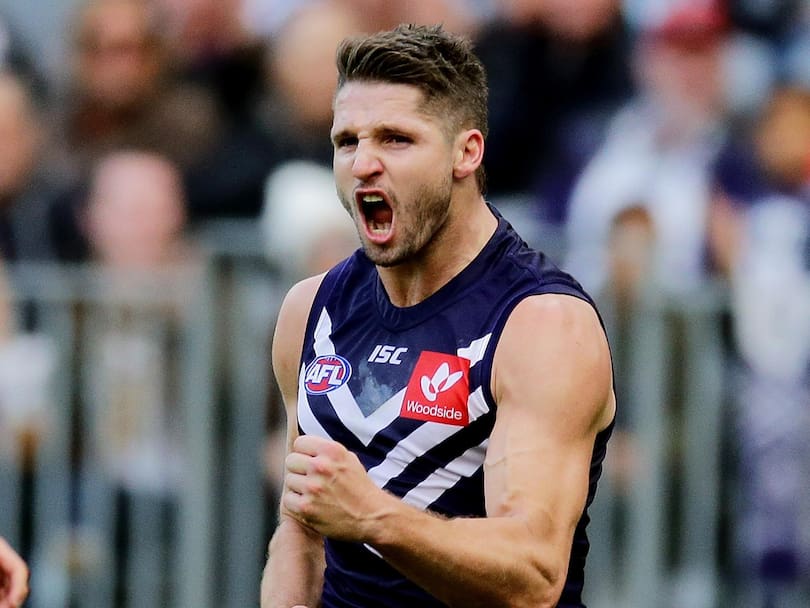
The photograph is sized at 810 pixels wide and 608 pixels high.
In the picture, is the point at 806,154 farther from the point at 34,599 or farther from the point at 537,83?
the point at 34,599

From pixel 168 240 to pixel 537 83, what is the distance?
2376mm

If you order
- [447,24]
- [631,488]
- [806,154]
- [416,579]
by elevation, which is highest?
[447,24]

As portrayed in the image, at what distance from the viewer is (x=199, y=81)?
1010 cm

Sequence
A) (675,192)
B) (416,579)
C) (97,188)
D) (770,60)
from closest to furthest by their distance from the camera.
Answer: (416,579), (675,192), (97,188), (770,60)

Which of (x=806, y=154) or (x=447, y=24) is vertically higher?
(x=447, y=24)

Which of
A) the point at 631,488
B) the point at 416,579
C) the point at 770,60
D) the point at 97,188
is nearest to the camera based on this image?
the point at 416,579

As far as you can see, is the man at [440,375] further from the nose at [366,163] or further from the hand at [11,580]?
the hand at [11,580]

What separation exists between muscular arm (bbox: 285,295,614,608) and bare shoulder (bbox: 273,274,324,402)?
904mm

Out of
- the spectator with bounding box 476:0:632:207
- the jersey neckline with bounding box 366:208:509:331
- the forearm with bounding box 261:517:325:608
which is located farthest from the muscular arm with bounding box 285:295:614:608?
the spectator with bounding box 476:0:632:207

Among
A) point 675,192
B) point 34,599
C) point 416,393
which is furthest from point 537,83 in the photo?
point 416,393

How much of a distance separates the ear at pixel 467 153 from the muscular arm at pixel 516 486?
463 mm

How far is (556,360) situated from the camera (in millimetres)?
4637

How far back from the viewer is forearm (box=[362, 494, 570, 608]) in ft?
14.2

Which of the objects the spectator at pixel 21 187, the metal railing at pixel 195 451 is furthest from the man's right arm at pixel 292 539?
the spectator at pixel 21 187
